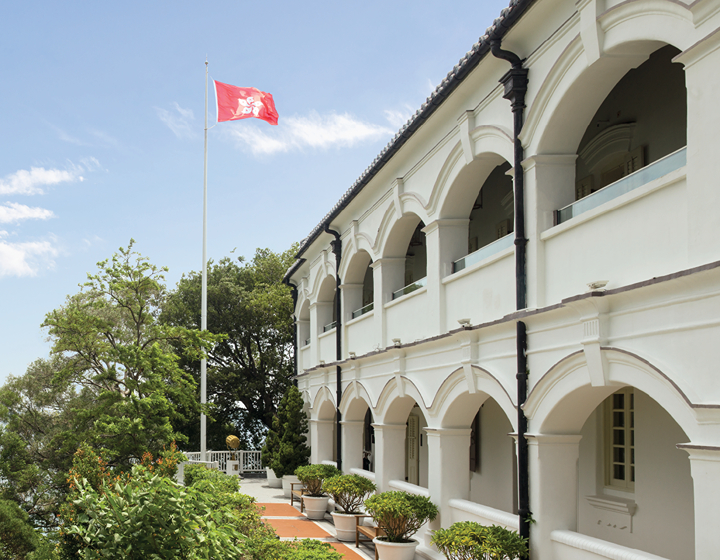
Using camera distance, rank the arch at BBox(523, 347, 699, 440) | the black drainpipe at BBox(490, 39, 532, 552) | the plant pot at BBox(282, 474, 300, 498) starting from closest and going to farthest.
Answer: the arch at BBox(523, 347, 699, 440), the black drainpipe at BBox(490, 39, 532, 552), the plant pot at BBox(282, 474, 300, 498)

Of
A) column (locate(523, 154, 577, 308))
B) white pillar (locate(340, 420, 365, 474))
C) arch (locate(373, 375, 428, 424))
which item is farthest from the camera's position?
white pillar (locate(340, 420, 365, 474))

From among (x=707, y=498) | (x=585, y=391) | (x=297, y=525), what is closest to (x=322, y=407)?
(x=297, y=525)

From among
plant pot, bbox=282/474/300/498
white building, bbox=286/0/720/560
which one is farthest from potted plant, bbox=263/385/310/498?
white building, bbox=286/0/720/560

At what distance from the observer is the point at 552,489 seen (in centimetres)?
886

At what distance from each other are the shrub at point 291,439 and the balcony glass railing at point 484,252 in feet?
39.8

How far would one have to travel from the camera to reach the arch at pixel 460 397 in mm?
10773

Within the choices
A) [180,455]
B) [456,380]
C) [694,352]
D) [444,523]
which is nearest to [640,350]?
[694,352]

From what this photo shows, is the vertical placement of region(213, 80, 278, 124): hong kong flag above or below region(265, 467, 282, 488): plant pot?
above

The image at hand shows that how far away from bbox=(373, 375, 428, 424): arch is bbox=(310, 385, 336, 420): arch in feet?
17.8

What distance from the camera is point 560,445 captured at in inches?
Answer: 351

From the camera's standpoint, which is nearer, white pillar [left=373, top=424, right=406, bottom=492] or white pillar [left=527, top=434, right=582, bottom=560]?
white pillar [left=527, top=434, right=582, bottom=560]

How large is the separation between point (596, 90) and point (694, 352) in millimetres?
3679

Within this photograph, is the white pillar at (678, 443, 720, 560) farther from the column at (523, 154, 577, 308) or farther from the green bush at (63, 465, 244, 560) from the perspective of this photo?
the green bush at (63, 465, 244, 560)

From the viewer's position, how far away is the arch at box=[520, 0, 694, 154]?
22.5 ft
